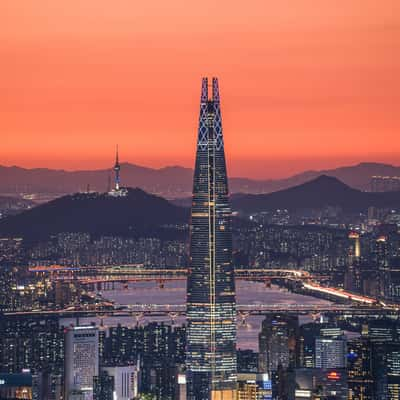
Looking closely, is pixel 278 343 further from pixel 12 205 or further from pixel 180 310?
pixel 12 205

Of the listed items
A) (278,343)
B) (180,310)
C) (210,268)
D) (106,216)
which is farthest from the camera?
(106,216)

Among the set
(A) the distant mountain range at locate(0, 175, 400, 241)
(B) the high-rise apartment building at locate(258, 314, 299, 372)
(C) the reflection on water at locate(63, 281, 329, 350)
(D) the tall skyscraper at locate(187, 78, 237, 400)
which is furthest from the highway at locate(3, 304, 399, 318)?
(A) the distant mountain range at locate(0, 175, 400, 241)

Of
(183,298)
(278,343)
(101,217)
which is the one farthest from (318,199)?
(278,343)

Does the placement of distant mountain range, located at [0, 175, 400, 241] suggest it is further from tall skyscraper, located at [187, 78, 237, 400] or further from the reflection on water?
tall skyscraper, located at [187, 78, 237, 400]

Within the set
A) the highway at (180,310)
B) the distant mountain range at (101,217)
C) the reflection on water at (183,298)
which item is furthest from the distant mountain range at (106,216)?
the highway at (180,310)

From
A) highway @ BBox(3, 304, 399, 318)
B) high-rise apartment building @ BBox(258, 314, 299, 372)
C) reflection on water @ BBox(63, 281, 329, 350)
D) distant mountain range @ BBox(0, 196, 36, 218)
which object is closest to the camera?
high-rise apartment building @ BBox(258, 314, 299, 372)

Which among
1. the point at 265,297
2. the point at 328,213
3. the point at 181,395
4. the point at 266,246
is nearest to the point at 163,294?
the point at 265,297
